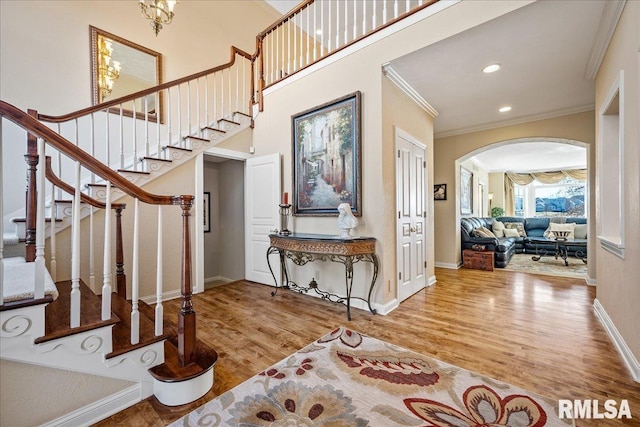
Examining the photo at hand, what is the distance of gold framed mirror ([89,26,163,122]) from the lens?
361 cm

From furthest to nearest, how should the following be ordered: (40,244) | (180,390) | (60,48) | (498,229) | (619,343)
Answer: (498,229) → (60,48) → (619,343) → (180,390) → (40,244)

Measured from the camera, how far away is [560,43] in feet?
8.44

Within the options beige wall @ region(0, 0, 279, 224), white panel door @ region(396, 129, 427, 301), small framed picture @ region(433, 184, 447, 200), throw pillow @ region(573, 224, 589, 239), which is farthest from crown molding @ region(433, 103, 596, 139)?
beige wall @ region(0, 0, 279, 224)

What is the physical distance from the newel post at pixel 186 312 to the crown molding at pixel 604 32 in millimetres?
3517

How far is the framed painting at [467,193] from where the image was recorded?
662 cm

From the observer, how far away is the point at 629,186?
1.96m

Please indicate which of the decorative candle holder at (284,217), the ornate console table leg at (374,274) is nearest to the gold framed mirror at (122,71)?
the decorative candle holder at (284,217)

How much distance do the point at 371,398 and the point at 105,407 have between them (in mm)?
1533

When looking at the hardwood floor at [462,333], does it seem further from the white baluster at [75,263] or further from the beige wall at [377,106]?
the white baluster at [75,263]

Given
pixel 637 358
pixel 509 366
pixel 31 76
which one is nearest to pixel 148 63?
pixel 31 76

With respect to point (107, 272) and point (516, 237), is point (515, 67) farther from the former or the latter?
point (516, 237)

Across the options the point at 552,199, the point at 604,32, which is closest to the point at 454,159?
the point at 604,32

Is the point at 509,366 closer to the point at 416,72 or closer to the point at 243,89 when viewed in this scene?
the point at 416,72

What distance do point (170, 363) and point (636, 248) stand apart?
10.6ft
